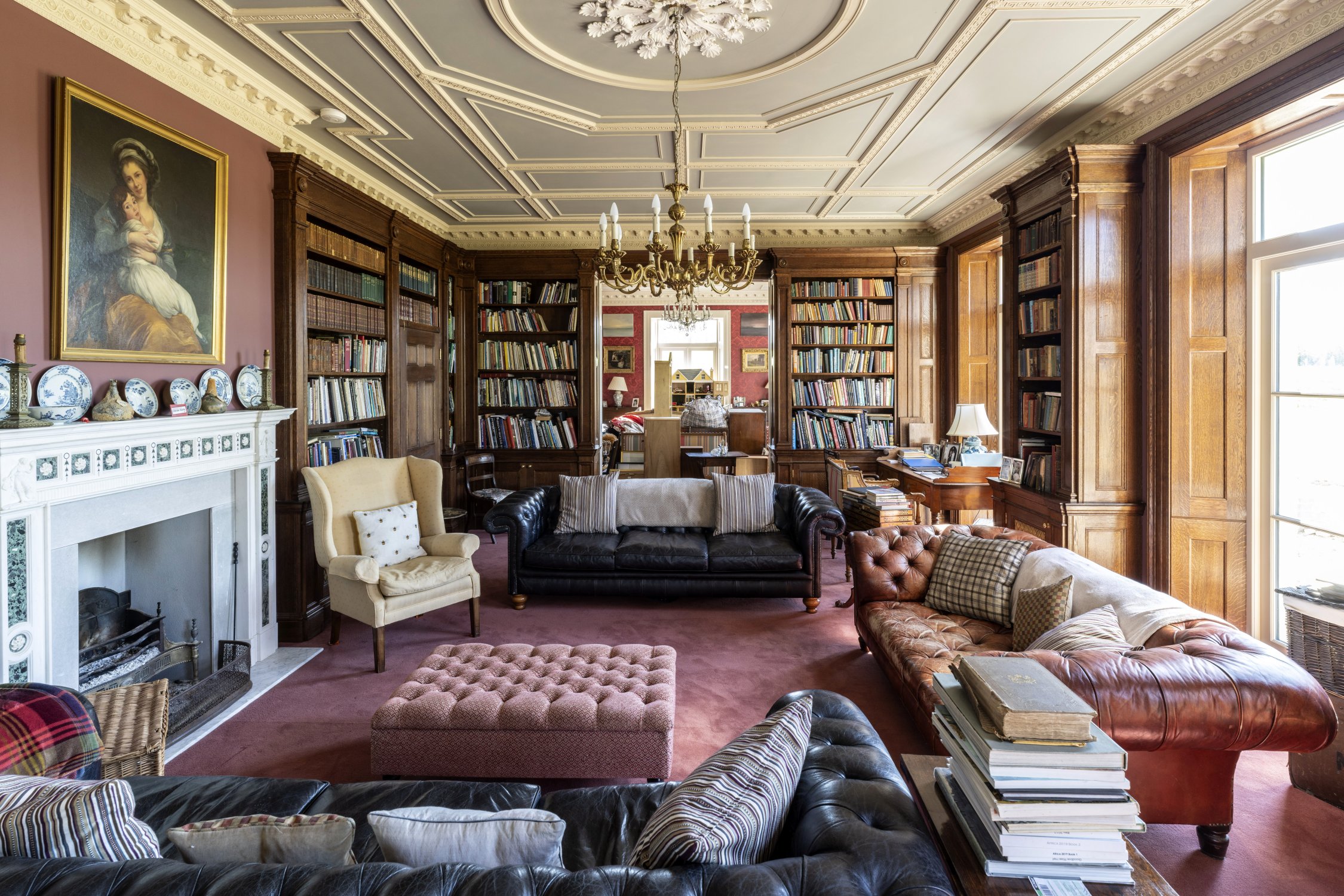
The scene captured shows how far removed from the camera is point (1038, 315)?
464cm

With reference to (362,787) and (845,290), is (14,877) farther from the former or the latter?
(845,290)

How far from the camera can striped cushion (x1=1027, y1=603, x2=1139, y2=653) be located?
207 cm

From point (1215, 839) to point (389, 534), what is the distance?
390 cm

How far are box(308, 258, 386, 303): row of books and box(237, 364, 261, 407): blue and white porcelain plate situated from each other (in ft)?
2.73

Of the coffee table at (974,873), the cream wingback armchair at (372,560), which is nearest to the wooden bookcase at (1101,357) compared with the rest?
the coffee table at (974,873)

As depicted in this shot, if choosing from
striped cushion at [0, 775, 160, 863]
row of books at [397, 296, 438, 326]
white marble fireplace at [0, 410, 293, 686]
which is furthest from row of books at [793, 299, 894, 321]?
striped cushion at [0, 775, 160, 863]

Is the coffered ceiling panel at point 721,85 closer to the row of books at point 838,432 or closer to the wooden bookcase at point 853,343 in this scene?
the wooden bookcase at point 853,343

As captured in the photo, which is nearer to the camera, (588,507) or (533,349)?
(588,507)

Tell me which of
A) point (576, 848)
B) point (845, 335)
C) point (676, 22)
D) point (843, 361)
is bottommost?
point (576, 848)

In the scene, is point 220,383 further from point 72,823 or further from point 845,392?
point 845,392

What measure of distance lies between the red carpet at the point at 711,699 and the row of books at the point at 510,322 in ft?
10.00

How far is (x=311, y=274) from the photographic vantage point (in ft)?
14.7

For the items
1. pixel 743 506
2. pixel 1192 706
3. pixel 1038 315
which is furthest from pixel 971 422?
pixel 1192 706

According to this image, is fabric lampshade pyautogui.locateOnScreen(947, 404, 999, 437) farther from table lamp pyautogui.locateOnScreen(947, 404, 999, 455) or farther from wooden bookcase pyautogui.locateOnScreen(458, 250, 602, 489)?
wooden bookcase pyautogui.locateOnScreen(458, 250, 602, 489)
